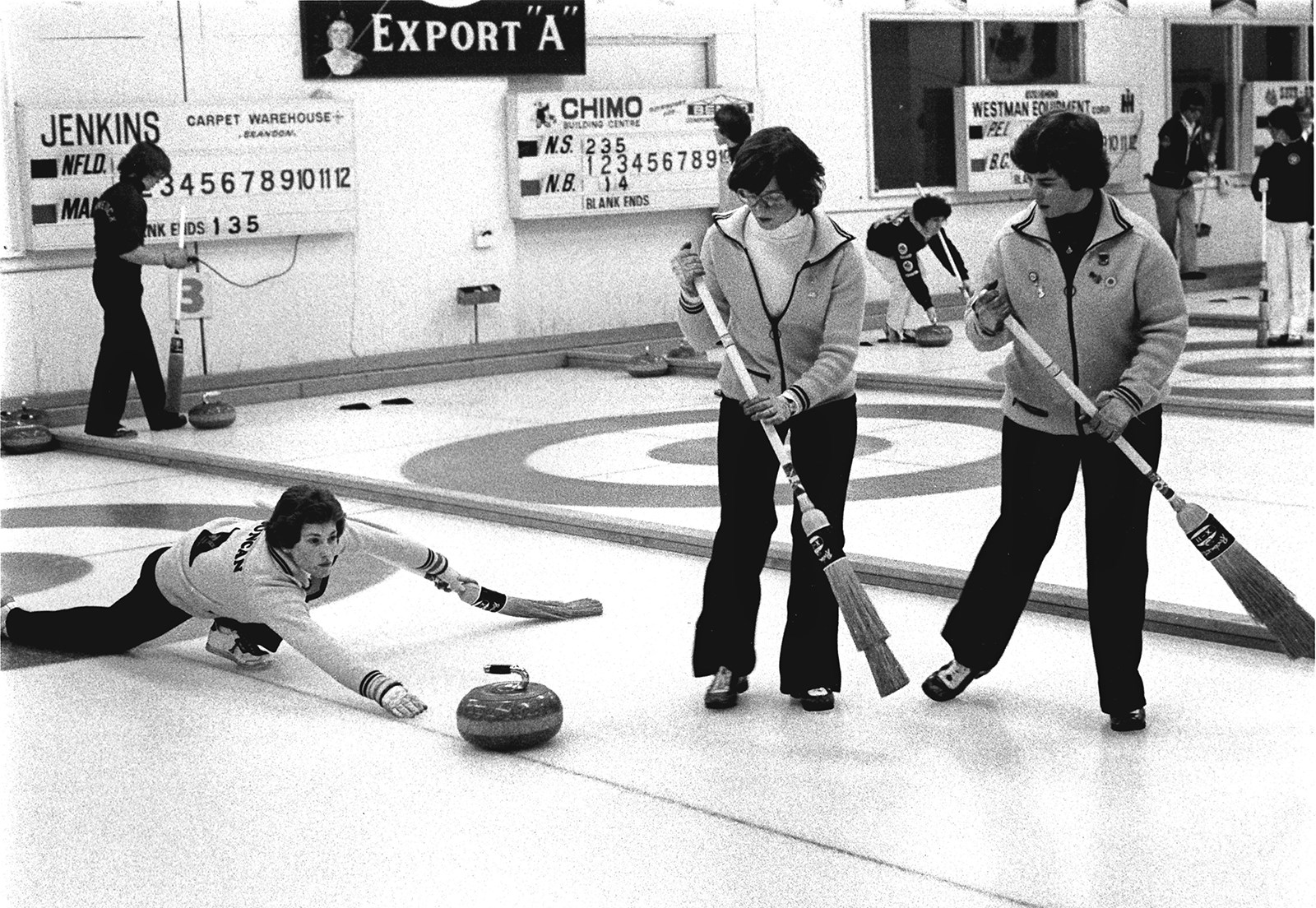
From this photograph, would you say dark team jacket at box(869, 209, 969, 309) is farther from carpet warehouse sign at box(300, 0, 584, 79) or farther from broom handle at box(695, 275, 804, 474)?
broom handle at box(695, 275, 804, 474)

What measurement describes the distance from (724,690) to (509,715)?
0.66 metres

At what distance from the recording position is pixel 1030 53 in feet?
55.6

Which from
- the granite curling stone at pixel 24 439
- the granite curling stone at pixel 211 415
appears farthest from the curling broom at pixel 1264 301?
the granite curling stone at pixel 24 439

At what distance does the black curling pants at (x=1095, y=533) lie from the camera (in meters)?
4.61

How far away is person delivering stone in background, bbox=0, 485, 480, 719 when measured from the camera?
199 inches

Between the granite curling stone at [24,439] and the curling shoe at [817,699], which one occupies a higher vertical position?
the granite curling stone at [24,439]

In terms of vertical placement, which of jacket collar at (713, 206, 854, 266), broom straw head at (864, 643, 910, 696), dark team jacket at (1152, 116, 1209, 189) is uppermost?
dark team jacket at (1152, 116, 1209, 189)

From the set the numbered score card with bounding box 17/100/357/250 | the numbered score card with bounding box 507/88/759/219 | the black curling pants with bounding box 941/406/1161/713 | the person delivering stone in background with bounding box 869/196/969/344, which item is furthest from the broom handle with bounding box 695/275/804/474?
the numbered score card with bounding box 507/88/759/219

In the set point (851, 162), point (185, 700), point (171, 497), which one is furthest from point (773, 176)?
Answer: point (851, 162)

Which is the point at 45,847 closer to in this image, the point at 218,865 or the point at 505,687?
the point at 218,865

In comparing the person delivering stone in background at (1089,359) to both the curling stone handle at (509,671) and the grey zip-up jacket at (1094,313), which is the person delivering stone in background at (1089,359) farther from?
the curling stone handle at (509,671)

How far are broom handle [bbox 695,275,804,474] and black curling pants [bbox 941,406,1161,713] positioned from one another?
56 centimetres

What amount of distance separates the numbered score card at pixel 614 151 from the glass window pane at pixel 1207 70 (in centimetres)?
557

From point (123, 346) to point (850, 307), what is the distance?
21.8 feet
